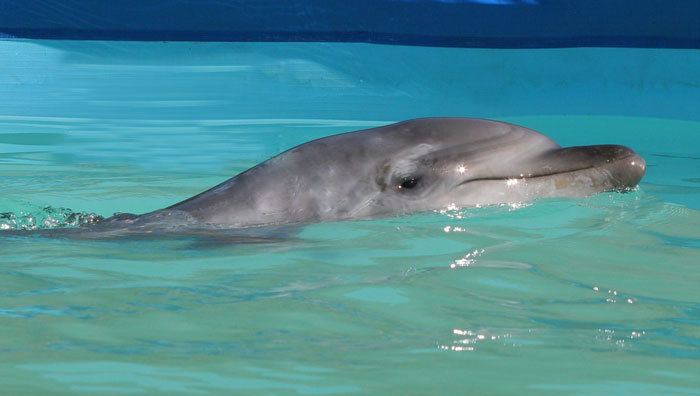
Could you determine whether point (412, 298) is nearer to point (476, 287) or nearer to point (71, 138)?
point (476, 287)

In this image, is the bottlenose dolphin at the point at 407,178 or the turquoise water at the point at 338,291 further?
the bottlenose dolphin at the point at 407,178

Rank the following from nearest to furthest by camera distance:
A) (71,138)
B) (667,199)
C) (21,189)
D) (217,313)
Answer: (217,313)
(667,199)
(21,189)
(71,138)

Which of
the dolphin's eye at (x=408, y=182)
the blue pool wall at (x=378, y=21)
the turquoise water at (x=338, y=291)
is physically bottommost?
the turquoise water at (x=338, y=291)

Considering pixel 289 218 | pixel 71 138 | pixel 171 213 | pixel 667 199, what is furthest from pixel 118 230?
pixel 71 138

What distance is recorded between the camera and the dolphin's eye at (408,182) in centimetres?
603

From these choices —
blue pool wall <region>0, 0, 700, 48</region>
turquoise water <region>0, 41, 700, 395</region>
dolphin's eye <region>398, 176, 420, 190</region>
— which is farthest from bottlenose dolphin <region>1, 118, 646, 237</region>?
blue pool wall <region>0, 0, 700, 48</region>

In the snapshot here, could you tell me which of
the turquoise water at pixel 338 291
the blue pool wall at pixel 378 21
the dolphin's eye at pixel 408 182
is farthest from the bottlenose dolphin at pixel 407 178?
the blue pool wall at pixel 378 21

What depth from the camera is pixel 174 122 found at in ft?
37.8

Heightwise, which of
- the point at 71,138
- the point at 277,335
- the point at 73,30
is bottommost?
the point at 277,335

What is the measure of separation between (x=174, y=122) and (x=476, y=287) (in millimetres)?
7331

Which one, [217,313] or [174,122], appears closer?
[217,313]

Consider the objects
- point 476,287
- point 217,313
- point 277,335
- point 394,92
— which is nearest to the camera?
point 277,335

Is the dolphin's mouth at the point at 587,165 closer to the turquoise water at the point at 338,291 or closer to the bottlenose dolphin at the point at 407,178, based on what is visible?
the bottlenose dolphin at the point at 407,178

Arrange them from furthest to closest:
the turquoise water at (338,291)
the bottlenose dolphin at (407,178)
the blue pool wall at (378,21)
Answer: the blue pool wall at (378,21) → the bottlenose dolphin at (407,178) → the turquoise water at (338,291)
